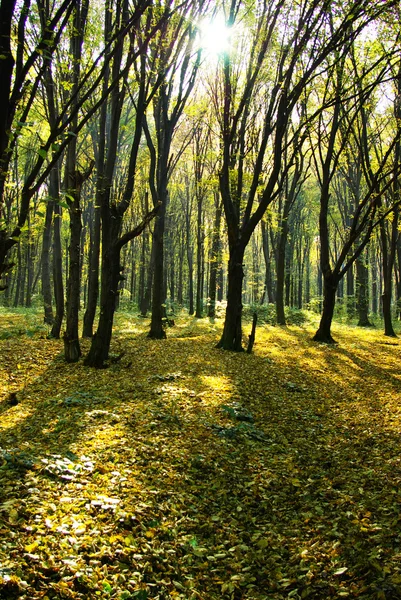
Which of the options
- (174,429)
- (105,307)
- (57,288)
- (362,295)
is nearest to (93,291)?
(57,288)

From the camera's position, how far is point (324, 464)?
564cm

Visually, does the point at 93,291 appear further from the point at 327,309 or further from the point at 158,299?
the point at 327,309

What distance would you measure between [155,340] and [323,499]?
10093 mm

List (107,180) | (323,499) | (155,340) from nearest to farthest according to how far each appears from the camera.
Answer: (323,499) < (107,180) < (155,340)

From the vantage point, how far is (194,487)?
4.72 meters

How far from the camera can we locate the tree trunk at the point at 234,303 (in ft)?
42.1

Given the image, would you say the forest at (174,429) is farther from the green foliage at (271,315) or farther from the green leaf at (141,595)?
the green foliage at (271,315)

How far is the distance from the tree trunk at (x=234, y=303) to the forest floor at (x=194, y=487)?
137 inches

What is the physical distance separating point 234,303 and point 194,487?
27.8 feet

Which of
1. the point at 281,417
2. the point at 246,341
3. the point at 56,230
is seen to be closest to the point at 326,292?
the point at 246,341

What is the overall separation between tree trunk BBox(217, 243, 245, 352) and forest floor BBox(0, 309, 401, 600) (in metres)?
3.47

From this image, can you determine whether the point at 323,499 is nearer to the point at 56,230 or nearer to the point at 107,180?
the point at 107,180

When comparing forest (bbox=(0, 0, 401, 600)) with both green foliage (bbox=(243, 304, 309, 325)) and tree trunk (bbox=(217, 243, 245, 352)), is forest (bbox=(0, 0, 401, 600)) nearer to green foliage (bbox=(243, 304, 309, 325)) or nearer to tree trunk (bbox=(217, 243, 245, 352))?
tree trunk (bbox=(217, 243, 245, 352))

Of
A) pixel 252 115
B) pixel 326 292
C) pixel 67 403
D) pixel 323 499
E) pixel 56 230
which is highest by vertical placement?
pixel 252 115
